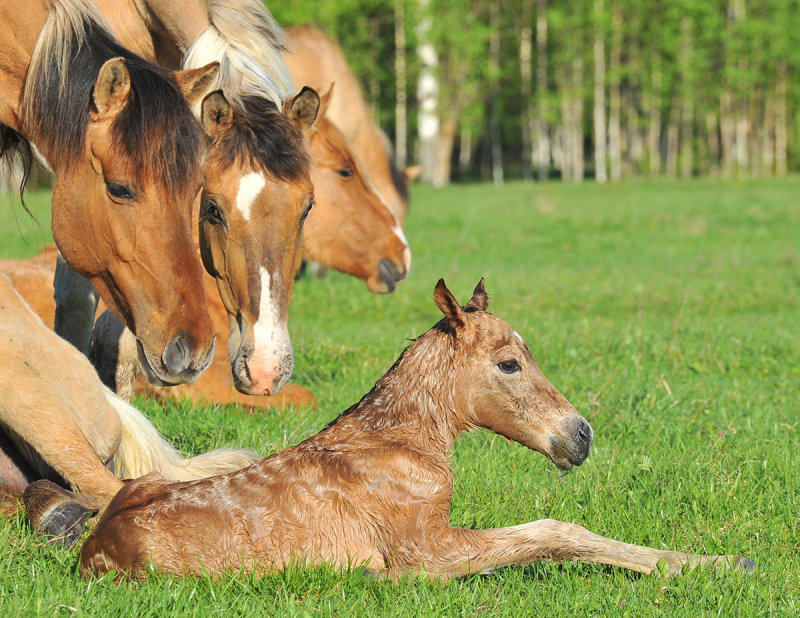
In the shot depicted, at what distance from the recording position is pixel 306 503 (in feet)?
11.8

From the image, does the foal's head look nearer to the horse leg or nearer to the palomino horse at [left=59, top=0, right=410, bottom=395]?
the palomino horse at [left=59, top=0, right=410, bottom=395]

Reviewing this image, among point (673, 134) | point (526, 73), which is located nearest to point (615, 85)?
point (526, 73)

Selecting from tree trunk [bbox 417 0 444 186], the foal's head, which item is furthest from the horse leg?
tree trunk [bbox 417 0 444 186]

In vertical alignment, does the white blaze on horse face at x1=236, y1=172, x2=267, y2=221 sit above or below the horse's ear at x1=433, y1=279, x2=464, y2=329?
above

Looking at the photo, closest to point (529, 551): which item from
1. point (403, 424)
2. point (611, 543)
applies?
point (611, 543)

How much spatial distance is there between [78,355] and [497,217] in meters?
18.4

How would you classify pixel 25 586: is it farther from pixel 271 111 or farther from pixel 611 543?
pixel 271 111

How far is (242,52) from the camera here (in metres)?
5.43

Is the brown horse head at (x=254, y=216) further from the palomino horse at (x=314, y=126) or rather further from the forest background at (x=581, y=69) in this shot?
the forest background at (x=581, y=69)

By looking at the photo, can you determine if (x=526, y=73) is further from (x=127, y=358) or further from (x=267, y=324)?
(x=267, y=324)

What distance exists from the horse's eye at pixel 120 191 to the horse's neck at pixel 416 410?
1.37 m

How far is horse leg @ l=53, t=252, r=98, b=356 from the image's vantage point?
18.1ft

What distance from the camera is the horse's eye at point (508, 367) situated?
387cm

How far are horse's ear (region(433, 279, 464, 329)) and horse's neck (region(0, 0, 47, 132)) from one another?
248cm
